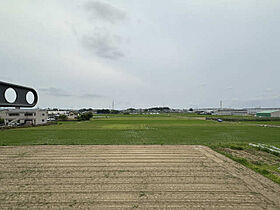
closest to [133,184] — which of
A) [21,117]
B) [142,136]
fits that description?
[142,136]

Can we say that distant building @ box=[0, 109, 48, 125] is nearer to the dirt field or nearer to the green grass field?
the green grass field

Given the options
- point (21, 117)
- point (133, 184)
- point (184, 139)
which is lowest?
point (184, 139)

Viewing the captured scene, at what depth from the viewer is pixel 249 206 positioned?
531cm

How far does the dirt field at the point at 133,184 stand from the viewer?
Result: 5469mm

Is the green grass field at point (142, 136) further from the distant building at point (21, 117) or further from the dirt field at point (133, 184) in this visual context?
the distant building at point (21, 117)

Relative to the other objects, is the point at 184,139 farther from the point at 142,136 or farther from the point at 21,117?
the point at 21,117

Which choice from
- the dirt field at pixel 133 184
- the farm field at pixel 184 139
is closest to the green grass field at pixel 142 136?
the farm field at pixel 184 139

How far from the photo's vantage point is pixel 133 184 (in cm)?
681

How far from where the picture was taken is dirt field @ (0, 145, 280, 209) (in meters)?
5.47

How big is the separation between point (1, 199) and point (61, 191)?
196 cm

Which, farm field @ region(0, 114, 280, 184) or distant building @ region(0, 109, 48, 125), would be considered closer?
farm field @ region(0, 114, 280, 184)

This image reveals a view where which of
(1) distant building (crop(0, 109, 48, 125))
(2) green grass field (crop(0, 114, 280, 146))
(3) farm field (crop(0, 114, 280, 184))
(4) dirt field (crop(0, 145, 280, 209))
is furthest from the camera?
(1) distant building (crop(0, 109, 48, 125))

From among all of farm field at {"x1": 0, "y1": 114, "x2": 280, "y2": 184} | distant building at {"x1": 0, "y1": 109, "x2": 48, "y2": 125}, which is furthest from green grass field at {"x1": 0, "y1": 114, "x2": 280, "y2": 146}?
distant building at {"x1": 0, "y1": 109, "x2": 48, "y2": 125}

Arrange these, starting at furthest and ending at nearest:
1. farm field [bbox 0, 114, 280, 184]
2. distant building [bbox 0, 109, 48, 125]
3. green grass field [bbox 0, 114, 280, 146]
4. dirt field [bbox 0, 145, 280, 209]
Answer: distant building [bbox 0, 109, 48, 125] → green grass field [bbox 0, 114, 280, 146] → farm field [bbox 0, 114, 280, 184] → dirt field [bbox 0, 145, 280, 209]
